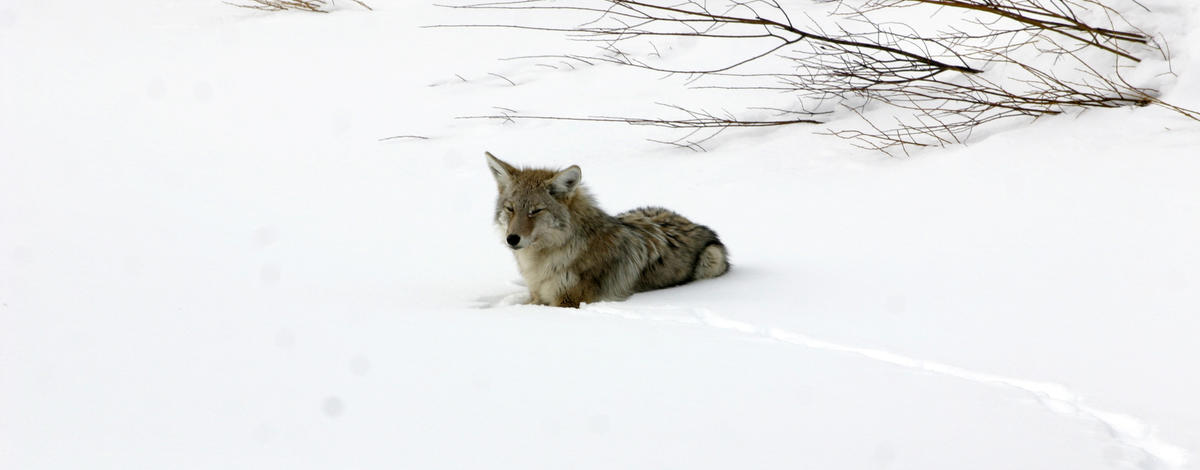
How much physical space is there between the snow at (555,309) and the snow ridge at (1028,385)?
2 cm

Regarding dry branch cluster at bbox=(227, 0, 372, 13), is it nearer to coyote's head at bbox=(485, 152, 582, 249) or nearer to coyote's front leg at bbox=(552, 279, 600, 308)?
coyote's head at bbox=(485, 152, 582, 249)

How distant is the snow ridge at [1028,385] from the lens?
2.96 m

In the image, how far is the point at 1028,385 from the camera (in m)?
3.67

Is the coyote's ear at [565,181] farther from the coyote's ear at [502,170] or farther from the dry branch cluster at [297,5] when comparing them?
the dry branch cluster at [297,5]

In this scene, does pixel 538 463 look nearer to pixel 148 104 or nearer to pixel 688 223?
pixel 688 223

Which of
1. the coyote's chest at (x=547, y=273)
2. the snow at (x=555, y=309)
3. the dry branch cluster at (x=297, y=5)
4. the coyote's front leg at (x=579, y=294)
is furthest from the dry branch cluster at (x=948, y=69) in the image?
the dry branch cluster at (x=297, y=5)

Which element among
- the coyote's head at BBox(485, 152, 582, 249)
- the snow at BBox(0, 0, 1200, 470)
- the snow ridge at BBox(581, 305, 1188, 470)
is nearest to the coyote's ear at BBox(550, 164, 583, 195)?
the coyote's head at BBox(485, 152, 582, 249)

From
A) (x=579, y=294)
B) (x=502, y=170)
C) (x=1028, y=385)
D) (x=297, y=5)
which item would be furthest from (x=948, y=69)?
(x=297, y=5)

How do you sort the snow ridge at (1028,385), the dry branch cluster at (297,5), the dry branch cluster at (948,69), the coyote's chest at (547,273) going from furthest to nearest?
the dry branch cluster at (297,5) < the dry branch cluster at (948,69) < the coyote's chest at (547,273) < the snow ridge at (1028,385)

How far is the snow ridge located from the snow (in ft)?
0.05

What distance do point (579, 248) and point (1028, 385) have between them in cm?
335

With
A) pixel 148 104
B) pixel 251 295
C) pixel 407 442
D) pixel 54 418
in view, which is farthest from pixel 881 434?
pixel 148 104

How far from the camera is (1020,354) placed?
13.3 ft

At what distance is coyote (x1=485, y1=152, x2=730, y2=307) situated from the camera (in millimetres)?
6422
